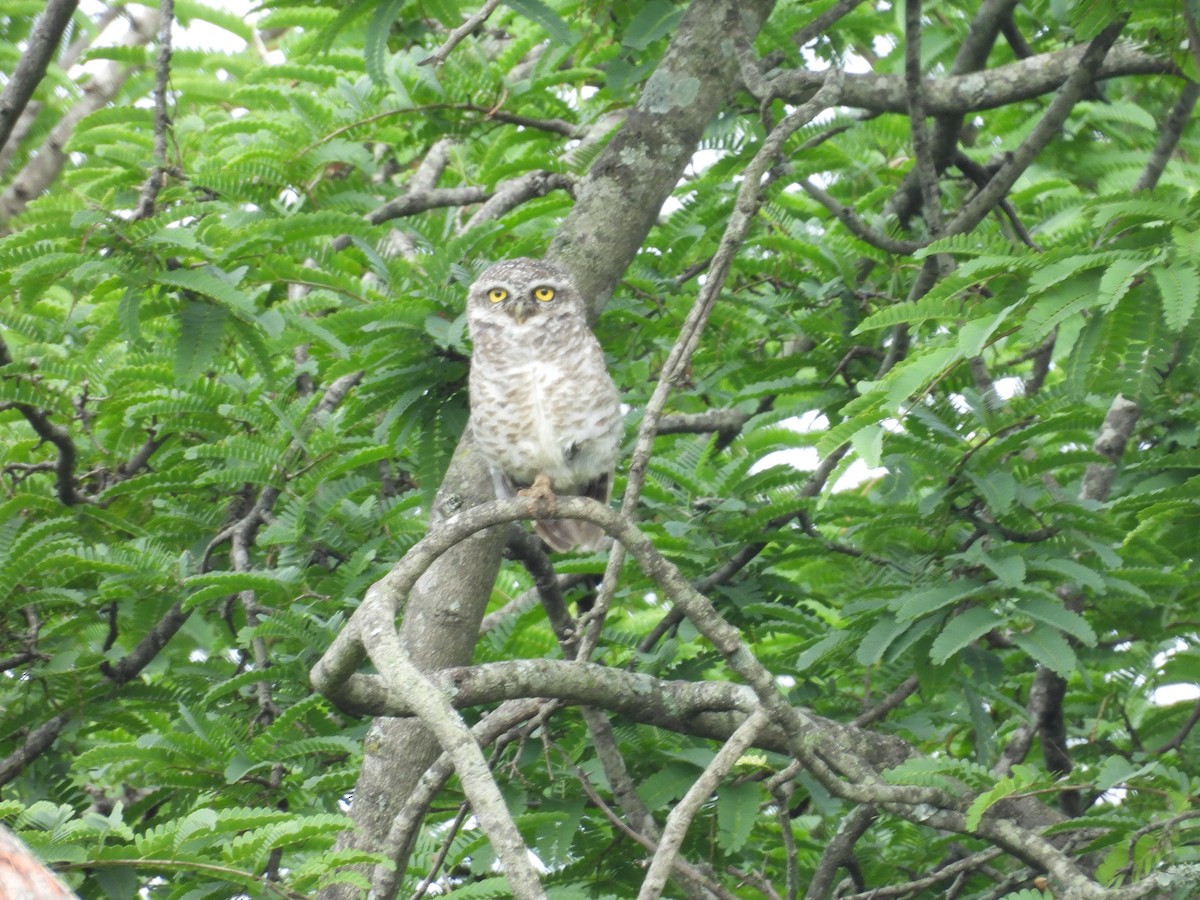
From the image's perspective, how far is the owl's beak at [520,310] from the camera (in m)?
3.83

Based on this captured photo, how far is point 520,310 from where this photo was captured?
3832 mm

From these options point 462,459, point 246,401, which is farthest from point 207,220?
point 462,459

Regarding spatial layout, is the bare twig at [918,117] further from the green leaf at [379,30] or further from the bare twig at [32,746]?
the bare twig at [32,746]

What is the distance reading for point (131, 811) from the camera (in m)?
3.88

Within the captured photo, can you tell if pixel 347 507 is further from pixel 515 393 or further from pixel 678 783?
pixel 678 783

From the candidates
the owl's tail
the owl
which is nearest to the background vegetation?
the owl

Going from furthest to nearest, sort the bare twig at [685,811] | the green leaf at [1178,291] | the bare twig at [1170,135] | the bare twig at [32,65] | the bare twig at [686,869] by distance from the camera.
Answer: the bare twig at [1170,135] → the bare twig at [32,65] → the bare twig at [686,869] → the green leaf at [1178,291] → the bare twig at [685,811]

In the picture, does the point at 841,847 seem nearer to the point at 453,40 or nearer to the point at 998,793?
the point at 998,793

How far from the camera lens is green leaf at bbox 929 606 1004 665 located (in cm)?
333

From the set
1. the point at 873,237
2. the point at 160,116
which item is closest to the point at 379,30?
the point at 160,116

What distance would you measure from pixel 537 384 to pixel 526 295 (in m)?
0.26

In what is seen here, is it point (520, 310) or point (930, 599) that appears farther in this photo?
point (520, 310)

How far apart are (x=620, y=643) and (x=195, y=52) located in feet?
11.5

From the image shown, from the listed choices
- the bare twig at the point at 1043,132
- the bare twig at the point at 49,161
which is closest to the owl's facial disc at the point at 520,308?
the bare twig at the point at 49,161
